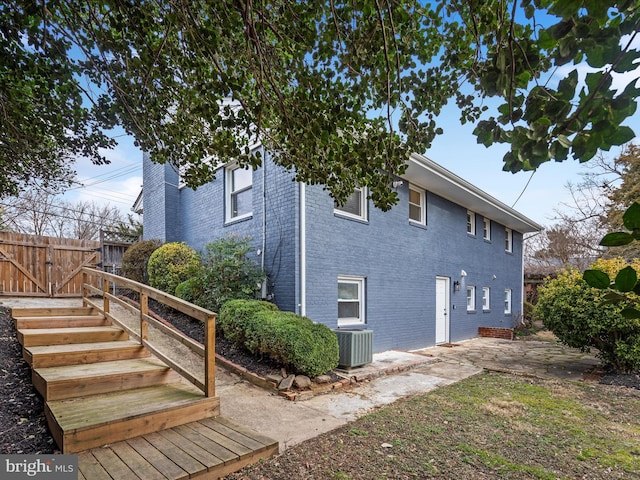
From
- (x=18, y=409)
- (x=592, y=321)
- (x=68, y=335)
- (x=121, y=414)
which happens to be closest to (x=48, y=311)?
(x=68, y=335)

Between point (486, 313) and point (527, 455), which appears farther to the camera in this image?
point (486, 313)

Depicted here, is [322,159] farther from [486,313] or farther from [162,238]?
[486,313]

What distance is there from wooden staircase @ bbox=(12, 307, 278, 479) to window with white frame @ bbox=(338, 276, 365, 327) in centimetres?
397

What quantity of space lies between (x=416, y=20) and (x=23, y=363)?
19.5ft

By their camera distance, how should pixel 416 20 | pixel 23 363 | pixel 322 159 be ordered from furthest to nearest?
1. pixel 23 363
2. pixel 322 159
3. pixel 416 20

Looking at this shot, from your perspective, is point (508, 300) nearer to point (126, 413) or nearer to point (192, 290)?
point (192, 290)

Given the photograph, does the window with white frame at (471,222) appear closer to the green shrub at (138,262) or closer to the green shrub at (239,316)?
the green shrub at (239,316)

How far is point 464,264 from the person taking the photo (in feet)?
38.3

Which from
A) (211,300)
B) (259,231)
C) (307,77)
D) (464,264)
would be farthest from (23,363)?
(464,264)

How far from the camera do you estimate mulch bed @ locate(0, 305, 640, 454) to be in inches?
120

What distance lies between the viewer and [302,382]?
5.23 meters

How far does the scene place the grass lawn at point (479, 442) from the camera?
3.04 metres

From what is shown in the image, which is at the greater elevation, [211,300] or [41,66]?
[41,66]
